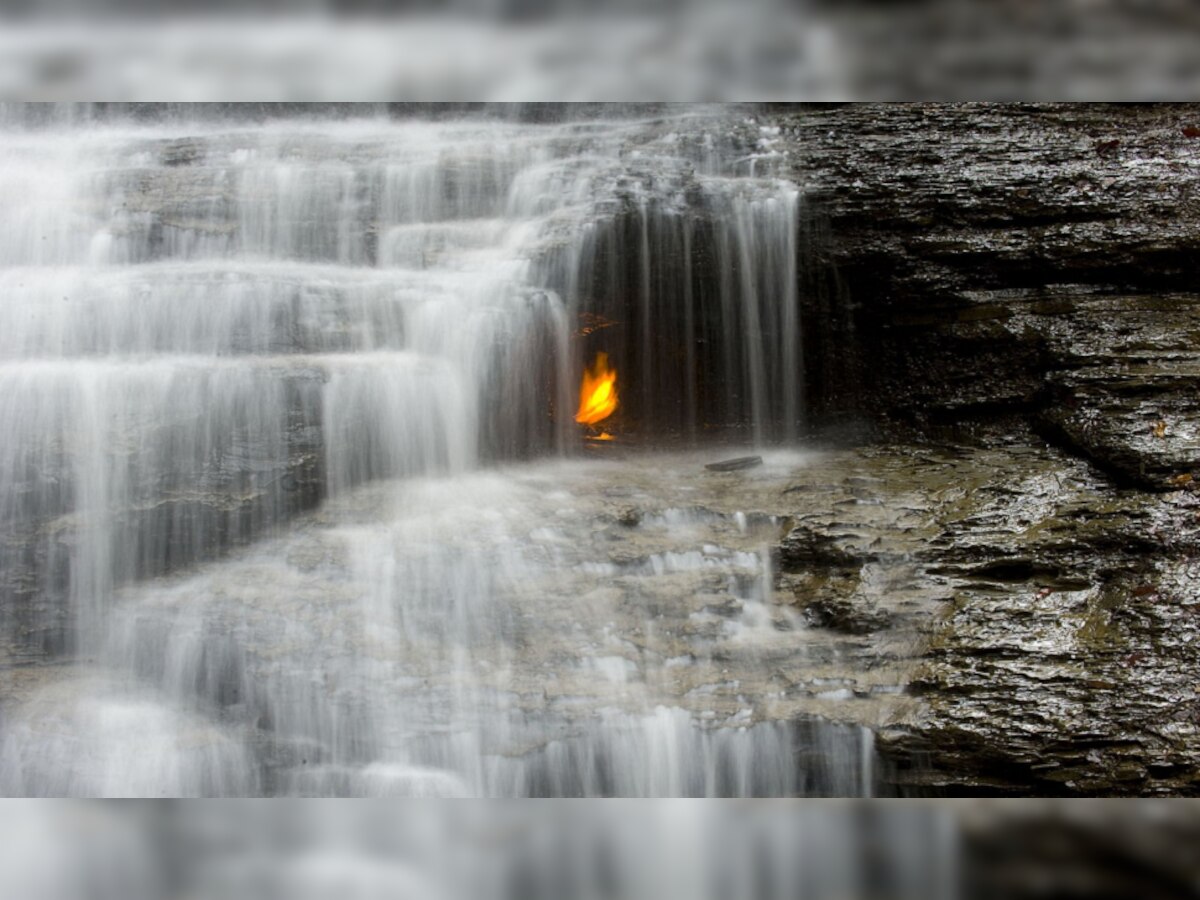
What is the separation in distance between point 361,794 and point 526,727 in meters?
0.81

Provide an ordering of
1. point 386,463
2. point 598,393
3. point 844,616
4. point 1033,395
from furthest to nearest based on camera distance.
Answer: point 598,393
point 1033,395
point 386,463
point 844,616

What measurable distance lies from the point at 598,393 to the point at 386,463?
1.60m

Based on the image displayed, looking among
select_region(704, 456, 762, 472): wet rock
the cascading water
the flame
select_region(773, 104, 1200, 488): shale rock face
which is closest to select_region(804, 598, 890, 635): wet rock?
the cascading water

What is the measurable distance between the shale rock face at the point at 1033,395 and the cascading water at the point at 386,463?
1.58ft

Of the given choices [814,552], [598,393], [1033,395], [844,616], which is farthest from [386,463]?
[1033,395]

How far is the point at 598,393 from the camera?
7.14 m

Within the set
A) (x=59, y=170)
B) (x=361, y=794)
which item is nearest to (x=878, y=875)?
(x=361, y=794)

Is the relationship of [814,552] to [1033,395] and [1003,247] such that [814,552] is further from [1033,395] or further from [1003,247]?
[1003,247]

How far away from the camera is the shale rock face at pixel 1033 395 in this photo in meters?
4.89

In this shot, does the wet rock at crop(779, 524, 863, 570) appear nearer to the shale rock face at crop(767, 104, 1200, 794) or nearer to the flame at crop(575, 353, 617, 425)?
the shale rock face at crop(767, 104, 1200, 794)

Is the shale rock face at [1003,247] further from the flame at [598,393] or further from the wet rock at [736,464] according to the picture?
the flame at [598,393]

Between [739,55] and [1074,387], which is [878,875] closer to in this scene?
[1074,387]

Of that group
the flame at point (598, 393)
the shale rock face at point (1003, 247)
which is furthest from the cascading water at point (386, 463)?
the shale rock face at point (1003, 247)

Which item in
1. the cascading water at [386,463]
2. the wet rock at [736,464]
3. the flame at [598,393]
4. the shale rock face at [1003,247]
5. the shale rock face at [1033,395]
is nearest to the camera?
the shale rock face at [1033,395]
